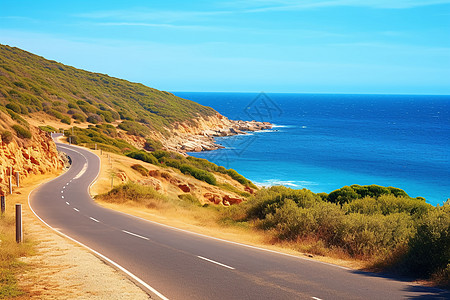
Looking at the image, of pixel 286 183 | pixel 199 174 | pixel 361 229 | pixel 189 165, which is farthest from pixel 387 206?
pixel 286 183

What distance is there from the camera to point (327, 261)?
11586 millimetres

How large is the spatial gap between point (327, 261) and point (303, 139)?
4136 inches

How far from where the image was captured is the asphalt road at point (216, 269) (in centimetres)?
842

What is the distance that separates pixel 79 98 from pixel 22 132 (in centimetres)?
7137

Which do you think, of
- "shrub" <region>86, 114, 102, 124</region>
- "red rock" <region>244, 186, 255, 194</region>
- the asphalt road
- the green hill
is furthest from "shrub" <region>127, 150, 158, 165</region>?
the asphalt road

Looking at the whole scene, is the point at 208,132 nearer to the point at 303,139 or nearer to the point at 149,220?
the point at 303,139

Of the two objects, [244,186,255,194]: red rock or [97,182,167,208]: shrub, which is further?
[244,186,255,194]: red rock

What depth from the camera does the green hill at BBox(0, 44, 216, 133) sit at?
78.7 m

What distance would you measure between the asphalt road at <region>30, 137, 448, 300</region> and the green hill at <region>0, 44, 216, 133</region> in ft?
125

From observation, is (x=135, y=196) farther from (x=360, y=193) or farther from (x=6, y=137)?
(x=360, y=193)

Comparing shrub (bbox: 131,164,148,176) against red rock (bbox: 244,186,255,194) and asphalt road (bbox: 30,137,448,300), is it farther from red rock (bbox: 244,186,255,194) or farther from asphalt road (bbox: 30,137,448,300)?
asphalt road (bbox: 30,137,448,300)

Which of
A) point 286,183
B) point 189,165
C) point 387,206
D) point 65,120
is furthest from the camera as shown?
point 65,120

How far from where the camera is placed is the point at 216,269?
10531mm

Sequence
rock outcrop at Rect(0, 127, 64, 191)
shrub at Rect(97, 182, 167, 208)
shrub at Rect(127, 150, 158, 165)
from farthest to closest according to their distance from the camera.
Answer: shrub at Rect(127, 150, 158, 165) → rock outcrop at Rect(0, 127, 64, 191) → shrub at Rect(97, 182, 167, 208)
